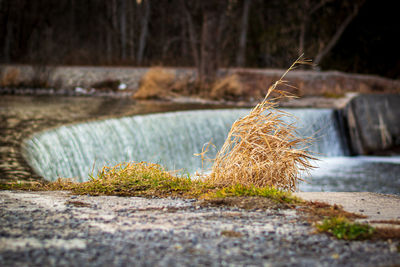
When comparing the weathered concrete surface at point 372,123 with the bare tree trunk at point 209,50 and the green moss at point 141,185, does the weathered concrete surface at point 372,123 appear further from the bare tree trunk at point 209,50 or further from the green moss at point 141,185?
the green moss at point 141,185

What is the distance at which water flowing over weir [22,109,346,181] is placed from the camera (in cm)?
796

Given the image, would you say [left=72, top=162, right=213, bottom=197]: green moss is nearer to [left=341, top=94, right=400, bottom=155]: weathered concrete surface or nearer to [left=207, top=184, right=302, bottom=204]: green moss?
[left=207, top=184, right=302, bottom=204]: green moss

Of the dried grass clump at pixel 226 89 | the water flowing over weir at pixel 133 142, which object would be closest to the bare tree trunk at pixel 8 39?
the dried grass clump at pixel 226 89

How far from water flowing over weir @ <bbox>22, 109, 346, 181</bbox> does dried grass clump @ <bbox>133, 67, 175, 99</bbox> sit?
451 cm

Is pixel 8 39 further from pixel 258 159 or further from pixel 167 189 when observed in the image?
pixel 258 159

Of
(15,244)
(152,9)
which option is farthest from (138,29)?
(15,244)

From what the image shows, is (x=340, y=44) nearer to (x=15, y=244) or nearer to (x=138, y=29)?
Result: (x=138, y=29)

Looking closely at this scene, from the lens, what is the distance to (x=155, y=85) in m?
16.1

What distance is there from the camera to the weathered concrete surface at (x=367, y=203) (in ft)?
13.1

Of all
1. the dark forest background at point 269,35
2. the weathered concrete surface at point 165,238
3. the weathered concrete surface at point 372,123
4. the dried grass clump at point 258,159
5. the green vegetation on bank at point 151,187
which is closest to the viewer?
the weathered concrete surface at point 165,238

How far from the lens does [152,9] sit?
31.0 meters

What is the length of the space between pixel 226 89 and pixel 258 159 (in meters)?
11.8

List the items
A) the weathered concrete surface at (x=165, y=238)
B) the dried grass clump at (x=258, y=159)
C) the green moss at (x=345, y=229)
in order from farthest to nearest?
the dried grass clump at (x=258, y=159), the green moss at (x=345, y=229), the weathered concrete surface at (x=165, y=238)

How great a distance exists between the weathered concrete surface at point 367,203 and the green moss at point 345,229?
363 millimetres
